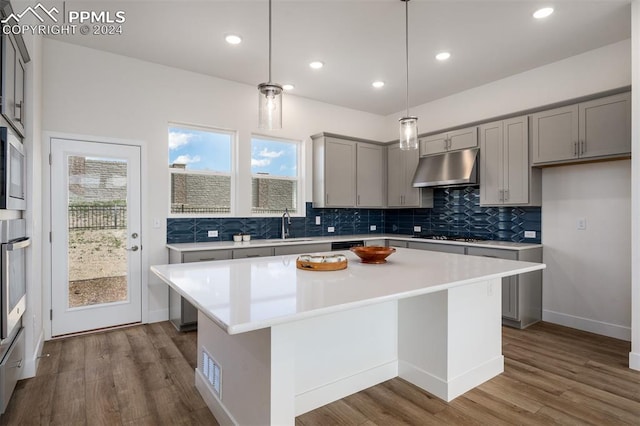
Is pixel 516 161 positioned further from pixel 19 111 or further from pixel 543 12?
pixel 19 111

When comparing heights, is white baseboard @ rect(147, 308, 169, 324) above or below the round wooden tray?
below

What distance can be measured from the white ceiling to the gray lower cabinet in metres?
2.12

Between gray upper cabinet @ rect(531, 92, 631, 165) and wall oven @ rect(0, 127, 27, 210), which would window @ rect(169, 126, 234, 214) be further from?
gray upper cabinet @ rect(531, 92, 631, 165)

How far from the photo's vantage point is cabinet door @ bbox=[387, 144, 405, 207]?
17.4 ft

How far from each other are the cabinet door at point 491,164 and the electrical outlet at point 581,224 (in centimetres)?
77

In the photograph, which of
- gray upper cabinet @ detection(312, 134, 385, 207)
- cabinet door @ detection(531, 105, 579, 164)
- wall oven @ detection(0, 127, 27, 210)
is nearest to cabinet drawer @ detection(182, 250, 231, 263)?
wall oven @ detection(0, 127, 27, 210)

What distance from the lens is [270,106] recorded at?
2330 millimetres

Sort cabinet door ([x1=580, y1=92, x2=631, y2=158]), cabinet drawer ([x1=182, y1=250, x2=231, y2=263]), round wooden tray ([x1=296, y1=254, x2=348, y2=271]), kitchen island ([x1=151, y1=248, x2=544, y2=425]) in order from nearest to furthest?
kitchen island ([x1=151, y1=248, x2=544, y2=425]), round wooden tray ([x1=296, y1=254, x2=348, y2=271]), cabinet door ([x1=580, y1=92, x2=631, y2=158]), cabinet drawer ([x1=182, y1=250, x2=231, y2=263])

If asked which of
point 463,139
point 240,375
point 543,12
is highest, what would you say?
point 543,12

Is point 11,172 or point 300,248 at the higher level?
point 11,172

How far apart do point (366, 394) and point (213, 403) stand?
3.25 ft


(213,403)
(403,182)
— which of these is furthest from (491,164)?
(213,403)

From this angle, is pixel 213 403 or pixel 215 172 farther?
pixel 215 172

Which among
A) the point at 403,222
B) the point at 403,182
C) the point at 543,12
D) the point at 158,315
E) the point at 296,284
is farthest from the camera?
the point at 403,222
